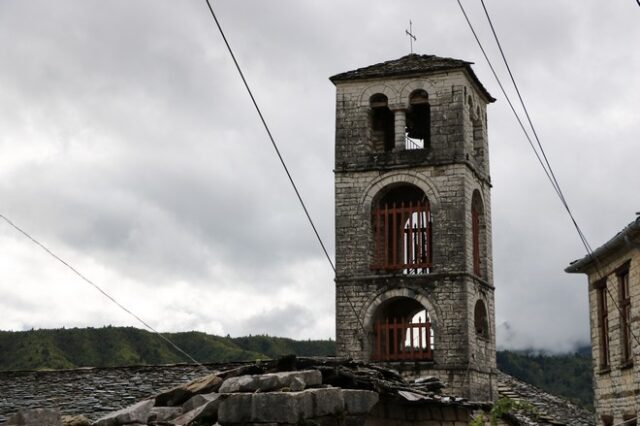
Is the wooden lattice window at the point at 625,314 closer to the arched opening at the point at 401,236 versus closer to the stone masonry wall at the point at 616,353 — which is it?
the stone masonry wall at the point at 616,353

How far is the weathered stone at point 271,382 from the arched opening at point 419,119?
55.0ft

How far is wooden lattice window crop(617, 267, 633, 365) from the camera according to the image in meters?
23.4

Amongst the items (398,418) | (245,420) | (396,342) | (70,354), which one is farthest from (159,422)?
(70,354)

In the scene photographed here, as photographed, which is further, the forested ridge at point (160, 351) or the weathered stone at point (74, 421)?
the forested ridge at point (160, 351)

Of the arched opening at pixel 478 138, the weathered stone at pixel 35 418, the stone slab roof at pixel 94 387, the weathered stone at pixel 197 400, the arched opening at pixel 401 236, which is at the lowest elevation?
the weathered stone at pixel 35 418

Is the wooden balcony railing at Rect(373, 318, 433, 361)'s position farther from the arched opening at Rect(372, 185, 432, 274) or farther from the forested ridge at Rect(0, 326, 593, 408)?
the forested ridge at Rect(0, 326, 593, 408)

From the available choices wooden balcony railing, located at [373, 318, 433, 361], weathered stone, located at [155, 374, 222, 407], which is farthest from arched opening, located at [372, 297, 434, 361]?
weathered stone, located at [155, 374, 222, 407]

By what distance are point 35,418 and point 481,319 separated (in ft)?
69.0

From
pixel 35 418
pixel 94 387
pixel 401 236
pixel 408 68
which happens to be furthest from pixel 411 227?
pixel 35 418

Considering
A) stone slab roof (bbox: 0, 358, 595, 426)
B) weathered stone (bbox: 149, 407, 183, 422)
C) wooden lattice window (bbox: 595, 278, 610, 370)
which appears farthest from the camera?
wooden lattice window (bbox: 595, 278, 610, 370)

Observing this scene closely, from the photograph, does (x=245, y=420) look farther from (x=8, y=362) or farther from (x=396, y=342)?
(x=8, y=362)

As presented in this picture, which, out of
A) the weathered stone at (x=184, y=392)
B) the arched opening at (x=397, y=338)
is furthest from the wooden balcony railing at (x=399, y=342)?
the weathered stone at (x=184, y=392)

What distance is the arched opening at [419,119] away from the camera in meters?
30.2

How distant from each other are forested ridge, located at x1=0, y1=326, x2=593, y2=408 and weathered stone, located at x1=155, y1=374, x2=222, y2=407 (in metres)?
36.2
